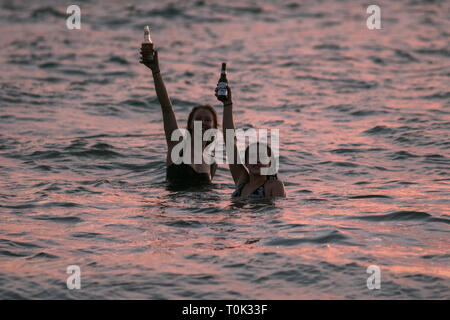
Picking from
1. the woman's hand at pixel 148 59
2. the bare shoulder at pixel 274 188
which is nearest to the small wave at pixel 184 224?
the bare shoulder at pixel 274 188

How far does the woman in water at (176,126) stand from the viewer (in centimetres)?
1024

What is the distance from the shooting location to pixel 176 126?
10664 millimetres

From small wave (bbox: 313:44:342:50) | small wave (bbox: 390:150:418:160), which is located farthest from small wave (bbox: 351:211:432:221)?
small wave (bbox: 313:44:342:50)

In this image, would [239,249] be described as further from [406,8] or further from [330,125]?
[406,8]

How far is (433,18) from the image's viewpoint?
96.8 ft

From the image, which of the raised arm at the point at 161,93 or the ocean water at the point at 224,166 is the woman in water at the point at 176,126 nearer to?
the raised arm at the point at 161,93

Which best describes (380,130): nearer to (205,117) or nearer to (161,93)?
(205,117)

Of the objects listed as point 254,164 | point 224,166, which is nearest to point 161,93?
point 254,164

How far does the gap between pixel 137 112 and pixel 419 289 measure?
11154mm

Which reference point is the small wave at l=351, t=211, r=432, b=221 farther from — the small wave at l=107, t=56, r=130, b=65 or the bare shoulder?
the small wave at l=107, t=56, r=130, b=65

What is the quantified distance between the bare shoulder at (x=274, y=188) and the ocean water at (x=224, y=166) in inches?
4.2

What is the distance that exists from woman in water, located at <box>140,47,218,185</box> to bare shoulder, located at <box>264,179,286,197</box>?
118 cm

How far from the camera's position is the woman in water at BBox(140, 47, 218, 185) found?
10242 millimetres
